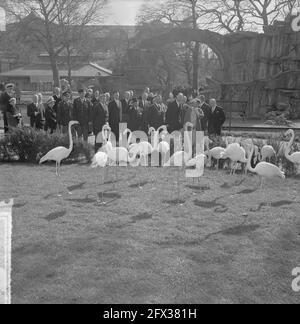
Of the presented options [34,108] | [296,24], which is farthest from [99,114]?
[296,24]

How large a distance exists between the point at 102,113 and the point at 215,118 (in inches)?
137

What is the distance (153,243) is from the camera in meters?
6.32

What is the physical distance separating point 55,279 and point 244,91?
82.5ft

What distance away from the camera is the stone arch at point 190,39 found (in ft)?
103

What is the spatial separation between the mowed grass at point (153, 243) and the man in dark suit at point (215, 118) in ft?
14.1

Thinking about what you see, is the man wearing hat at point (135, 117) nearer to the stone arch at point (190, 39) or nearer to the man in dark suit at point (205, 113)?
the man in dark suit at point (205, 113)

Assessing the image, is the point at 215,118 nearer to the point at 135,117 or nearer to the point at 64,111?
the point at 135,117

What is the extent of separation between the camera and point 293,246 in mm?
6312

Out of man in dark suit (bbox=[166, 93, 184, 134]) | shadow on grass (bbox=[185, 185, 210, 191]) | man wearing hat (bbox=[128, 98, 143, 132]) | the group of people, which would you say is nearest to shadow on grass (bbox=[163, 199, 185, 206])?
shadow on grass (bbox=[185, 185, 210, 191])

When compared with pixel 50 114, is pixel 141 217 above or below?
below

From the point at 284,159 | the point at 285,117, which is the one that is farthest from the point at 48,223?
the point at 285,117

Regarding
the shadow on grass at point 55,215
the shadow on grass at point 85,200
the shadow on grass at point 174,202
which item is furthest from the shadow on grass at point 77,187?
the shadow on grass at point 174,202

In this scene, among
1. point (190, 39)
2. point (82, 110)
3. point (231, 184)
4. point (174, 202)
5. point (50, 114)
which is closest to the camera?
point (174, 202)
